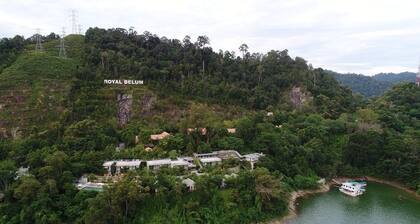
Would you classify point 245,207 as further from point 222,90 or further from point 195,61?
point 195,61

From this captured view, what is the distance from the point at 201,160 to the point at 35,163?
44.1ft

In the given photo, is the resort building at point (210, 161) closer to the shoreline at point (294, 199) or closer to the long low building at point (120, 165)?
the long low building at point (120, 165)

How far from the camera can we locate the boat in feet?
108

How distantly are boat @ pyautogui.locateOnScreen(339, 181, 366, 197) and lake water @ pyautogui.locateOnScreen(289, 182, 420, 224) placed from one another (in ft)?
1.48

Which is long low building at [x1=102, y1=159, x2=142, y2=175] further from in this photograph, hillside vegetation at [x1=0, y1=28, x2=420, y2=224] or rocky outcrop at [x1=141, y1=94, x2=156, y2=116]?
rocky outcrop at [x1=141, y1=94, x2=156, y2=116]

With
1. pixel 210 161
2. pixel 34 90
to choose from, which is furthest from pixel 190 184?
pixel 34 90

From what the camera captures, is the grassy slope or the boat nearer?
the boat

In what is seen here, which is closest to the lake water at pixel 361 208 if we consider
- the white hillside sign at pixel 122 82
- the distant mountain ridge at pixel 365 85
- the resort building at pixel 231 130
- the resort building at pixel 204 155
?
the resort building at pixel 204 155

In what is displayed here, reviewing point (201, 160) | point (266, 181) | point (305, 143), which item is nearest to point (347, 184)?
point (305, 143)

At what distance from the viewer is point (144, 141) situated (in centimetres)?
3403

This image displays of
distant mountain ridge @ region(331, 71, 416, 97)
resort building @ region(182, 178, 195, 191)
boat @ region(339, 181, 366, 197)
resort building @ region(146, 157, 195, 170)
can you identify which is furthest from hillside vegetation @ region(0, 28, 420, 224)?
distant mountain ridge @ region(331, 71, 416, 97)

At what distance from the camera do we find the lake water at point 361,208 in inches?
1089

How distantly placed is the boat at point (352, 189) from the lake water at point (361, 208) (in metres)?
0.45

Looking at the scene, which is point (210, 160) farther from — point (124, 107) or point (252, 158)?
point (124, 107)
